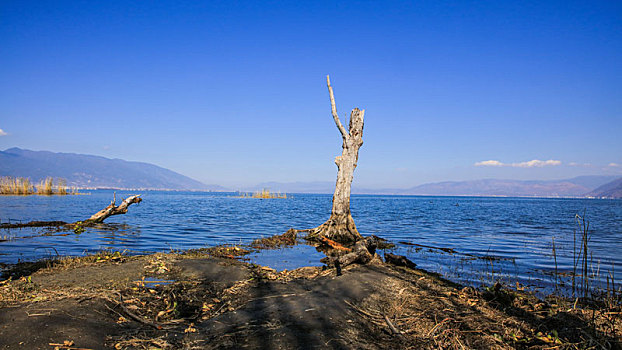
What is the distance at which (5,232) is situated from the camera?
14539mm

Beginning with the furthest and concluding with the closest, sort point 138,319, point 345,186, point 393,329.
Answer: point 345,186
point 138,319
point 393,329

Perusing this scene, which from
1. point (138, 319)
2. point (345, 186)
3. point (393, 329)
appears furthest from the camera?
point (345, 186)

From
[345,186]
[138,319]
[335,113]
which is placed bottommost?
[138,319]

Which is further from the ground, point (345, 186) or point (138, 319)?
point (345, 186)

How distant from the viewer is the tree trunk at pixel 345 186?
14.4m

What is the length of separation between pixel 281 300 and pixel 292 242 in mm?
9224

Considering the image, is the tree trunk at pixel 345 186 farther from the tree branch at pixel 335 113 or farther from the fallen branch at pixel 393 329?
the fallen branch at pixel 393 329

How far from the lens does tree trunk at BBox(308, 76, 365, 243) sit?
14398 mm

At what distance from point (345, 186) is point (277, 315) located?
10700mm

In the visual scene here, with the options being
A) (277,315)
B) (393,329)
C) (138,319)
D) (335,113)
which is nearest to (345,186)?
(335,113)

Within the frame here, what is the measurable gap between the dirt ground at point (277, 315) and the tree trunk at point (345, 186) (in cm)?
756

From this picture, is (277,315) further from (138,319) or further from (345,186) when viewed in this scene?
(345,186)

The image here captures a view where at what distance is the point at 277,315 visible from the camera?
4.39 m

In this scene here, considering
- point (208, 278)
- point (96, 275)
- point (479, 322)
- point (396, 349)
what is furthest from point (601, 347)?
point (96, 275)
